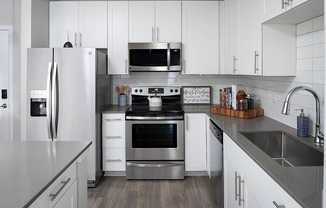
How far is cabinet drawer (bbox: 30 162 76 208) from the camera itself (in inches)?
47.0

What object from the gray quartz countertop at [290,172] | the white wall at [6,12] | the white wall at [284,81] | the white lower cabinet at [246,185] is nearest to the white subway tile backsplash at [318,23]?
the white wall at [284,81]

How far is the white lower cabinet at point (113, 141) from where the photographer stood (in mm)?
3854

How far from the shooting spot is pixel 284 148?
2.38 metres

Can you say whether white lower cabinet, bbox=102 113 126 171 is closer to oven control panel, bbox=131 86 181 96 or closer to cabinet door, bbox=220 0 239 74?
oven control panel, bbox=131 86 181 96

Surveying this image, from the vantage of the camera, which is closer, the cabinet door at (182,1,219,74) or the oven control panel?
the cabinet door at (182,1,219,74)

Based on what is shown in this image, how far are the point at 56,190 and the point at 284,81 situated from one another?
222 centimetres

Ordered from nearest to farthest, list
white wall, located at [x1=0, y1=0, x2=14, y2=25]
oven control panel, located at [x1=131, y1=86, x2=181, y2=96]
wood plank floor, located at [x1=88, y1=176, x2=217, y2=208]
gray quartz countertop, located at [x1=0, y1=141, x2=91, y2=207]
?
1. gray quartz countertop, located at [x1=0, y1=141, x2=91, y2=207]
2. wood plank floor, located at [x1=88, y1=176, x2=217, y2=208]
3. white wall, located at [x1=0, y1=0, x2=14, y2=25]
4. oven control panel, located at [x1=131, y1=86, x2=181, y2=96]

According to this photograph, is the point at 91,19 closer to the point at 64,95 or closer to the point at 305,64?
the point at 64,95

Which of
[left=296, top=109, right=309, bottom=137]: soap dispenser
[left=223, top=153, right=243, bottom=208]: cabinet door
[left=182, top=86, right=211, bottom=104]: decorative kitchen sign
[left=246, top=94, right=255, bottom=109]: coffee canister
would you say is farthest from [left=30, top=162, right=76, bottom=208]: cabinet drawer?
[left=182, top=86, right=211, bottom=104]: decorative kitchen sign

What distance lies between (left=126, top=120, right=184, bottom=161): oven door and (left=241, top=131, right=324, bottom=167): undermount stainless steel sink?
4.86 feet

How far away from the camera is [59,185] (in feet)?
4.71

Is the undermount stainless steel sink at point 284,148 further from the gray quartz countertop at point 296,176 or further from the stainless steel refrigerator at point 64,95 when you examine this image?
the stainless steel refrigerator at point 64,95

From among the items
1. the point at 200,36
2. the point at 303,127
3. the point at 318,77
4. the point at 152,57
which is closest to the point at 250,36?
the point at 318,77

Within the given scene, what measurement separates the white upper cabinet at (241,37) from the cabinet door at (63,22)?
193 centimetres
